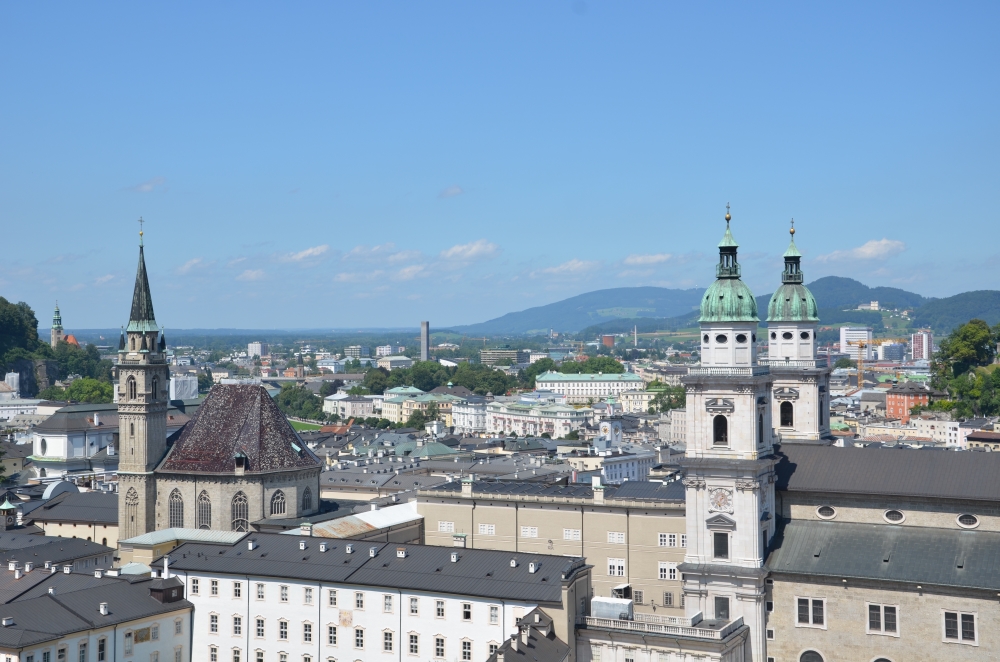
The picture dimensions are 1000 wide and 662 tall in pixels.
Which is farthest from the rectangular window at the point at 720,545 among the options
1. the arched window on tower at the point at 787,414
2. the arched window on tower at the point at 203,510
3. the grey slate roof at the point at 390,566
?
the arched window on tower at the point at 203,510

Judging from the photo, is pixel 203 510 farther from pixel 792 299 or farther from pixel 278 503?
pixel 792 299

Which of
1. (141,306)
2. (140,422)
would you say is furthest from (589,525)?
(141,306)

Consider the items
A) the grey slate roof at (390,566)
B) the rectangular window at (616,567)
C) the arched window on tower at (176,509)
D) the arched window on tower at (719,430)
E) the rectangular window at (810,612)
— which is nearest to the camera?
the grey slate roof at (390,566)

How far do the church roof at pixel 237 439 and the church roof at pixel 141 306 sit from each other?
718 centimetres

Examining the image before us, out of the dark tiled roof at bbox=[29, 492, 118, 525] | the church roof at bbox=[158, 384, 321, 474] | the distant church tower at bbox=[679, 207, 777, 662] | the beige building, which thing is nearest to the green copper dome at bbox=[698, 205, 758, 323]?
the distant church tower at bbox=[679, 207, 777, 662]

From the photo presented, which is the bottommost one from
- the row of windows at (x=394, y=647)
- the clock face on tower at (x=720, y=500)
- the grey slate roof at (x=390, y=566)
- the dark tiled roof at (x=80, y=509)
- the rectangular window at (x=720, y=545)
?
the row of windows at (x=394, y=647)

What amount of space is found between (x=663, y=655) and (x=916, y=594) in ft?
41.0

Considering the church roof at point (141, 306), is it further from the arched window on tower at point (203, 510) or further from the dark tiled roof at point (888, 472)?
the dark tiled roof at point (888, 472)

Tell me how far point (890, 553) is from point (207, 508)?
44962 mm

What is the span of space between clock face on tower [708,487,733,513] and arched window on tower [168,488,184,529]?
39087mm

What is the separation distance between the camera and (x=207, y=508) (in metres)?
82.9

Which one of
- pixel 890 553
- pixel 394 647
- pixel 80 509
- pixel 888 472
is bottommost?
pixel 394 647

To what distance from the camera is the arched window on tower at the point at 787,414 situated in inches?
2992

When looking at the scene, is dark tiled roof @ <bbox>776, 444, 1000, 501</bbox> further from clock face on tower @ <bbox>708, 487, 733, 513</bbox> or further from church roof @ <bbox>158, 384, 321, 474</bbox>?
church roof @ <bbox>158, 384, 321, 474</bbox>
